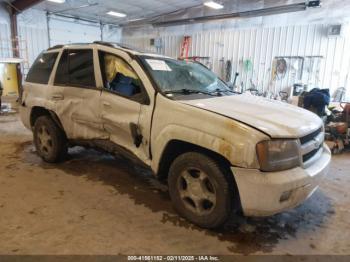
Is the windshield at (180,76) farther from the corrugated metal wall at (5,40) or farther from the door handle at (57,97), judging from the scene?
the corrugated metal wall at (5,40)

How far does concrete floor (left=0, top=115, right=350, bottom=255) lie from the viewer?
223 cm

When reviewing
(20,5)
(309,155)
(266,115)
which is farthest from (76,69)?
(20,5)

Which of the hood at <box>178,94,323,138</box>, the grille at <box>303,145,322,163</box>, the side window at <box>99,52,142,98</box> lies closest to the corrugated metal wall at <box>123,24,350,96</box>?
the hood at <box>178,94,323,138</box>

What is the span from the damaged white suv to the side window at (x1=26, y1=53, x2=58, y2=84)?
4cm

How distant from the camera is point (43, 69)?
399 cm

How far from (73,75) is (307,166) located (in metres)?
2.92

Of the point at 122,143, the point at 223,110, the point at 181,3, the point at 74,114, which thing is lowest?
the point at 122,143

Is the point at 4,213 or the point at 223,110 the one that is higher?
the point at 223,110

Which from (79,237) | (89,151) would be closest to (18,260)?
(79,237)

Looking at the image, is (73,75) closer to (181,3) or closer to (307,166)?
(307,166)

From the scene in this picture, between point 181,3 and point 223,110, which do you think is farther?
point 181,3

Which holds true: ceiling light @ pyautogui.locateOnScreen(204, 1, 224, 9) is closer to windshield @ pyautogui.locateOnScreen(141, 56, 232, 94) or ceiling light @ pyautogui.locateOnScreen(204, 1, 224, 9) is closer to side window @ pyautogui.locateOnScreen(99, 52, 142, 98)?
windshield @ pyautogui.locateOnScreen(141, 56, 232, 94)

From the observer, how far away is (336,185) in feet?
12.0

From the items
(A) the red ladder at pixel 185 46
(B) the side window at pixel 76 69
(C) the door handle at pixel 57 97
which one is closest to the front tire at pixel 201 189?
(B) the side window at pixel 76 69
